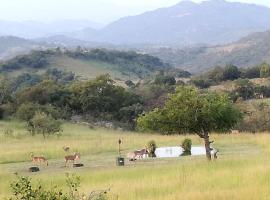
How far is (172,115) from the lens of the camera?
26.5 meters

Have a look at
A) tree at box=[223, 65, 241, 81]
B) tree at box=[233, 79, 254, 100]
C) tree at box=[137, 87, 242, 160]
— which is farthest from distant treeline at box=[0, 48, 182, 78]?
tree at box=[137, 87, 242, 160]

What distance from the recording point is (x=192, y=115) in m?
26.3

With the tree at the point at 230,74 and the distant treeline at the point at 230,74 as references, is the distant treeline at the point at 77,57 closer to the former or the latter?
the distant treeline at the point at 230,74

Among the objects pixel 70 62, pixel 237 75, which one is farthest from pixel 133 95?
pixel 70 62

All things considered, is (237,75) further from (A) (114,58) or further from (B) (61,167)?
(B) (61,167)

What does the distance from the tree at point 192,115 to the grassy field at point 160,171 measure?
1754mm

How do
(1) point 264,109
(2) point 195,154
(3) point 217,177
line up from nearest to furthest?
(3) point 217,177 → (2) point 195,154 → (1) point 264,109

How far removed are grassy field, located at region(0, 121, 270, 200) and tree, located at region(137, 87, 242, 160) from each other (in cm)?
175

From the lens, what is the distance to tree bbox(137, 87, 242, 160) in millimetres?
26328

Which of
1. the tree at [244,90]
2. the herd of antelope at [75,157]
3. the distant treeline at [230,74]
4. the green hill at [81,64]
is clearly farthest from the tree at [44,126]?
the green hill at [81,64]

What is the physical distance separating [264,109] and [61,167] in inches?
1808

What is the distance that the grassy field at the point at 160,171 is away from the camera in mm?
18359

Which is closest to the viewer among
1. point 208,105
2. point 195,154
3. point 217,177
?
point 217,177

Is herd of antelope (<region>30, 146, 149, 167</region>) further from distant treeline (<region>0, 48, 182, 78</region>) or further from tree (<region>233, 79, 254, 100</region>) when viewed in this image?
distant treeline (<region>0, 48, 182, 78</region>)
